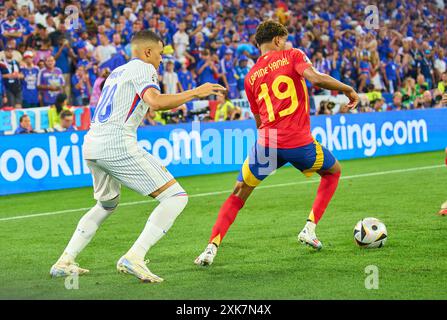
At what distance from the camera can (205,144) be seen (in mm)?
16781

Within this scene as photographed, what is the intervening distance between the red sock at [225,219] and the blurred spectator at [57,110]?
958 cm

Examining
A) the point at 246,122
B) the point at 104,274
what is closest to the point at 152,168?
the point at 104,274

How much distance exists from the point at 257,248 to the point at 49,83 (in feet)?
34.7

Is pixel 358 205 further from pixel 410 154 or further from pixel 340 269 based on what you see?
pixel 410 154

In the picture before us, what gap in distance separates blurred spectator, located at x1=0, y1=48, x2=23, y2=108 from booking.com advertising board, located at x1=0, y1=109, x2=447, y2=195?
3.33 meters

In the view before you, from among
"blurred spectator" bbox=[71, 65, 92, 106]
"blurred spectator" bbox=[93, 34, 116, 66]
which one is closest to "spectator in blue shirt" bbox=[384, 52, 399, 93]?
"blurred spectator" bbox=[93, 34, 116, 66]

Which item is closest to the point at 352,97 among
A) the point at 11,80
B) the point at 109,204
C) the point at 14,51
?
the point at 109,204

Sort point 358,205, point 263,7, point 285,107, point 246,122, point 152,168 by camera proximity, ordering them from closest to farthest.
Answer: point 152,168 < point 285,107 < point 358,205 < point 246,122 < point 263,7

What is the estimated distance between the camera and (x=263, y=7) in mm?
26984

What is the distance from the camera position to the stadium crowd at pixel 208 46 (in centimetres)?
1858

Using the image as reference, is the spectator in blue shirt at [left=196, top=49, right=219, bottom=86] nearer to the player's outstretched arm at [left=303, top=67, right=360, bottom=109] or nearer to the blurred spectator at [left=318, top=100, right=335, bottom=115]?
the blurred spectator at [left=318, top=100, right=335, bottom=115]

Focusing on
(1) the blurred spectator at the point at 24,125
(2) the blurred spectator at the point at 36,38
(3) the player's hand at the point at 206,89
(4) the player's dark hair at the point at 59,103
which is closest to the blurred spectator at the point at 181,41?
(2) the blurred spectator at the point at 36,38

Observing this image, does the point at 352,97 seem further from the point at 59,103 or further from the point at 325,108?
the point at 325,108

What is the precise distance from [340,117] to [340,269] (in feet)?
39.2
